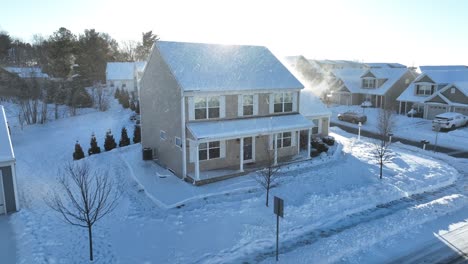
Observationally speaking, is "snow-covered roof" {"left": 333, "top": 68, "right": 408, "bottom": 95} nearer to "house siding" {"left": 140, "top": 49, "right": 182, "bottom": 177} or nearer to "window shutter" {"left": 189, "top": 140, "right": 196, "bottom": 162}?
"house siding" {"left": 140, "top": 49, "right": 182, "bottom": 177}

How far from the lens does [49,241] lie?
13.2 meters

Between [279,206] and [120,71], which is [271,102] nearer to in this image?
[279,206]

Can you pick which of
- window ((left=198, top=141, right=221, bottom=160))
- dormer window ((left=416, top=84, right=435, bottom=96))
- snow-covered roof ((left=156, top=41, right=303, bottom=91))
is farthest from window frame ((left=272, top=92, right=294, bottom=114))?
dormer window ((left=416, top=84, right=435, bottom=96))

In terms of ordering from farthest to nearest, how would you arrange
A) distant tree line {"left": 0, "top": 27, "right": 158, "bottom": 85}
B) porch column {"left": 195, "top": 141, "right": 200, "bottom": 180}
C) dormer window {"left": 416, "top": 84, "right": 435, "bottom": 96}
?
distant tree line {"left": 0, "top": 27, "right": 158, "bottom": 85} < dormer window {"left": 416, "top": 84, "right": 435, "bottom": 96} < porch column {"left": 195, "top": 141, "right": 200, "bottom": 180}

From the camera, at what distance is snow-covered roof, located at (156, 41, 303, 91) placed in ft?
66.6

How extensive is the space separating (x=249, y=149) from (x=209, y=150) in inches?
117

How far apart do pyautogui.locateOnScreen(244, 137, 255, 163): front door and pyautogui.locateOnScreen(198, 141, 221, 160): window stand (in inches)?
78.6

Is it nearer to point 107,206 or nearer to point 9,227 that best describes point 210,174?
point 107,206

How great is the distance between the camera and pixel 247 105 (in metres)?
21.9

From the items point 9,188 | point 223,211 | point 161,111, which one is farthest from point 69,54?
point 223,211

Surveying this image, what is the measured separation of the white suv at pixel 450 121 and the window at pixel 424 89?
698cm

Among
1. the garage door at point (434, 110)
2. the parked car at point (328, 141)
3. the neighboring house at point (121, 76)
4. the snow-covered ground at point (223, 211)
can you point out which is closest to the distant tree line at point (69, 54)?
the neighboring house at point (121, 76)

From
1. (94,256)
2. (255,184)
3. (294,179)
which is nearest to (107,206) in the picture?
(94,256)

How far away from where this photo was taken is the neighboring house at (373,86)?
4828 centimetres
